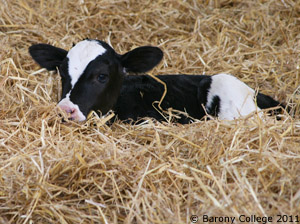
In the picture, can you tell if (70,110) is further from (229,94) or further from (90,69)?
(229,94)

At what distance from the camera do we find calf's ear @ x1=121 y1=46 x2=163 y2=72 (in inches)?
180

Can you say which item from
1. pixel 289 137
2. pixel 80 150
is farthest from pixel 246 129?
pixel 80 150

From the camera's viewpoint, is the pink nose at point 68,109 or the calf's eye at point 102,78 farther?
the calf's eye at point 102,78

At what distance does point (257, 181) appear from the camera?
2861mm

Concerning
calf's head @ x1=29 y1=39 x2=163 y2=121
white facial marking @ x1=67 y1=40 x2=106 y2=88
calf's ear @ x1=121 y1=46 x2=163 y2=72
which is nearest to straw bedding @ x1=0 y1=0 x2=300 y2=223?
calf's head @ x1=29 y1=39 x2=163 y2=121

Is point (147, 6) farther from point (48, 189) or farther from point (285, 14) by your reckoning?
point (48, 189)

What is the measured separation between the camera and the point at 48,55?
466cm

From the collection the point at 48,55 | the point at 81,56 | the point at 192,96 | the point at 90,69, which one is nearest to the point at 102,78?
the point at 90,69

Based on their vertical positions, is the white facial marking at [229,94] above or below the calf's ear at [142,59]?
below

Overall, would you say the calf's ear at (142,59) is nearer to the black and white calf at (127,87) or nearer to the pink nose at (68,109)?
the black and white calf at (127,87)

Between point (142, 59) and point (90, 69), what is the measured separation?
657 mm

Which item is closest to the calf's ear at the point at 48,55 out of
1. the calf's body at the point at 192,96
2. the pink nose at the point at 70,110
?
the calf's body at the point at 192,96

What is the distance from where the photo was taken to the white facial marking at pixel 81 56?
416 cm

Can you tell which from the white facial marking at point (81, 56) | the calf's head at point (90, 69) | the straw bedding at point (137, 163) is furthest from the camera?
the white facial marking at point (81, 56)
